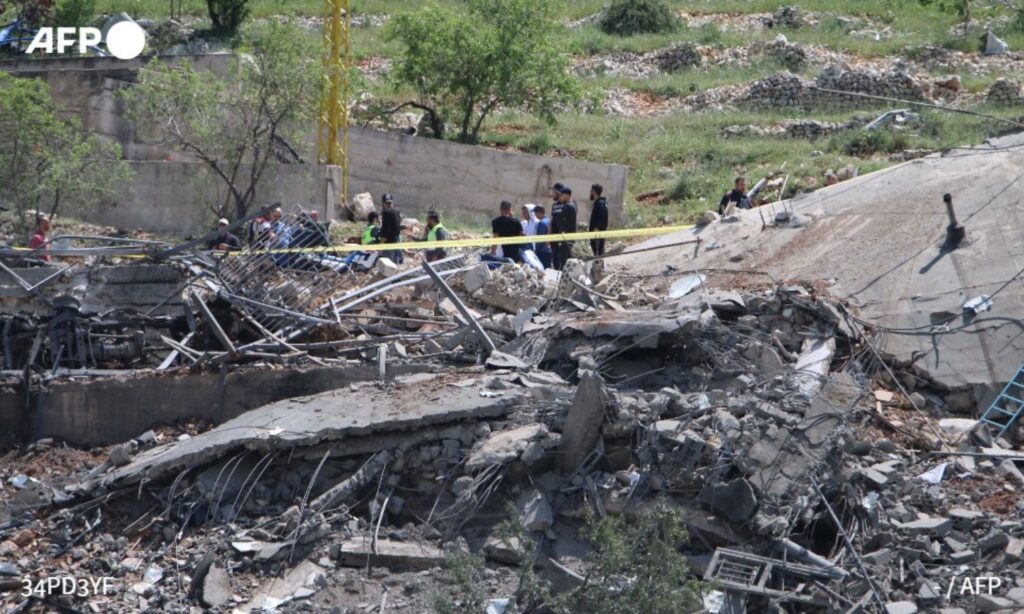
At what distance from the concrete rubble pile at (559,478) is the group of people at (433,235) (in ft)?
6.11

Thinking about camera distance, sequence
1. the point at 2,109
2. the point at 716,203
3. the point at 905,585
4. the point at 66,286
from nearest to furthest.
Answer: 1. the point at 905,585
2. the point at 66,286
3. the point at 2,109
4. the point at 716,203

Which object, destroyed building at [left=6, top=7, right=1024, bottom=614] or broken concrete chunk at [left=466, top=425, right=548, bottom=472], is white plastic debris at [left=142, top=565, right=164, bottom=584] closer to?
destroyed building at [left=6, top=7, right=1024, bottom=614]

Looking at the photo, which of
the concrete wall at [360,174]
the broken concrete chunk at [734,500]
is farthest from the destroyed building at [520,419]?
the concrete wall at [360,174]

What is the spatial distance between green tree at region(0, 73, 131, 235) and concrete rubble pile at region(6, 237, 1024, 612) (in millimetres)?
6605

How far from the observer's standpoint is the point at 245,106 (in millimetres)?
17078

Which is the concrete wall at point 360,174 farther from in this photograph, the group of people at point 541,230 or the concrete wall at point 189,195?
the group of people at point 541,230

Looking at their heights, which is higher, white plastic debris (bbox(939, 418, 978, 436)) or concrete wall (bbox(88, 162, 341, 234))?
concrete wall (bbox(88, 162, 341, 234))

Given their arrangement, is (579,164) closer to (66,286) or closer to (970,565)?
(66,286)

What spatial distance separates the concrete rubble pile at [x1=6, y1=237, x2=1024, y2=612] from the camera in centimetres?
806

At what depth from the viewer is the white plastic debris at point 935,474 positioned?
865 cm

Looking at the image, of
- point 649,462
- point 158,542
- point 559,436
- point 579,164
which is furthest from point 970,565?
point 579,164

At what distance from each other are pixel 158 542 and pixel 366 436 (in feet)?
5.42

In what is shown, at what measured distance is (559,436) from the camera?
28.7 ft

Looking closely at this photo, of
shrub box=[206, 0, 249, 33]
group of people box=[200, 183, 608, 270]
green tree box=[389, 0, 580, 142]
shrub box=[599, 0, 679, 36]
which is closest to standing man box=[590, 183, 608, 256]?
group of people box=[200, 183, 608, 270]
